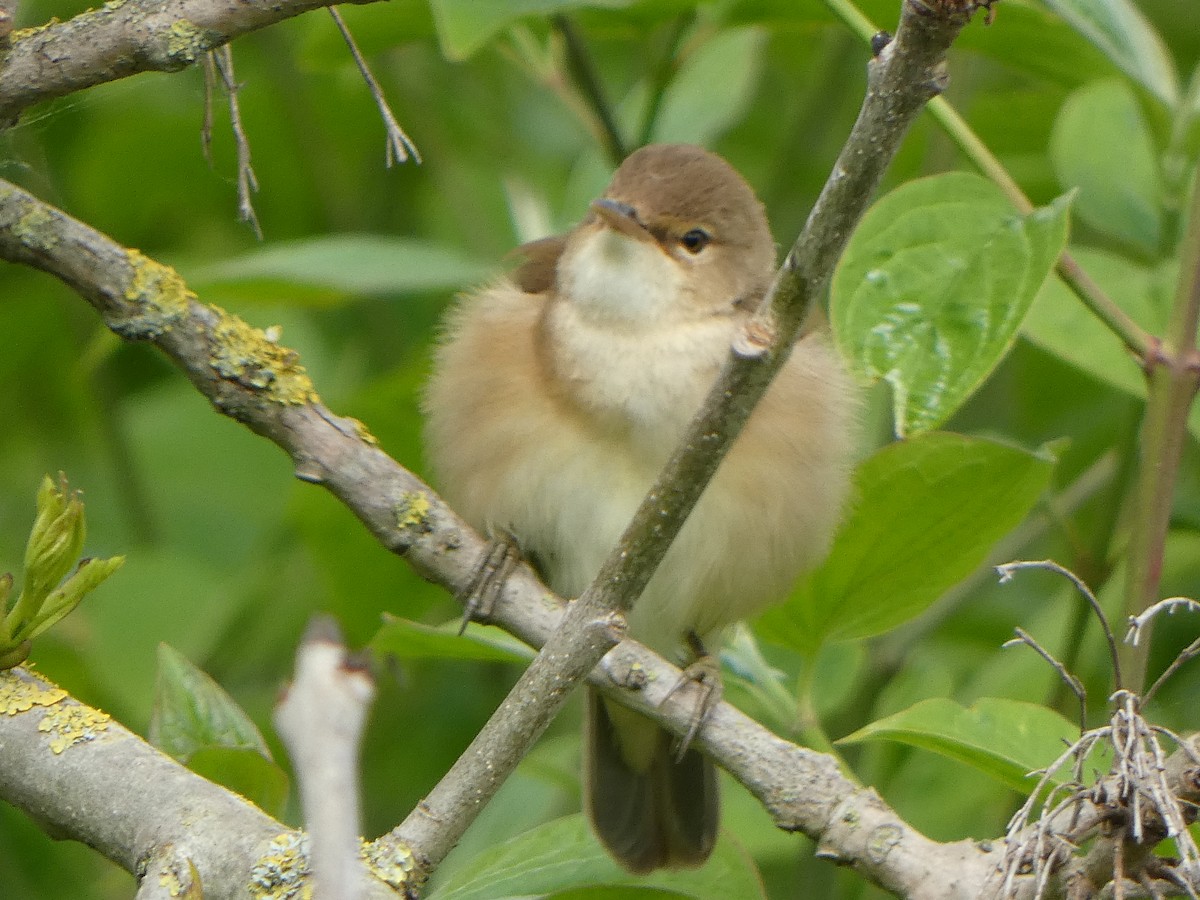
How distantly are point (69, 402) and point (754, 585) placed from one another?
6.58 ft

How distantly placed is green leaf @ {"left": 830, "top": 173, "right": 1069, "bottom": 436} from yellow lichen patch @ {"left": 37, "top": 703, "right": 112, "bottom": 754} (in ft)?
3.21

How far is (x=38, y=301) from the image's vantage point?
3.57 m

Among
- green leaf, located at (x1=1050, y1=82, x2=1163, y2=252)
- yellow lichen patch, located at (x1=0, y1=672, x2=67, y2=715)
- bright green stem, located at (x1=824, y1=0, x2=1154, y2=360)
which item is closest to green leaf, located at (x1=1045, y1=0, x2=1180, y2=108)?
bright green stem, located at (x1=824, y1=0, x2=1154, y2=360)

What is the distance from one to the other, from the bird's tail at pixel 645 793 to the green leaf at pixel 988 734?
0.74 meters

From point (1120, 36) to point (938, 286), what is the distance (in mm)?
493

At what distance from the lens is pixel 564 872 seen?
2068 millimetres

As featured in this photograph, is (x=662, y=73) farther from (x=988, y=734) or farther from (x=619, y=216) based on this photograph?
(x=988, y=734)

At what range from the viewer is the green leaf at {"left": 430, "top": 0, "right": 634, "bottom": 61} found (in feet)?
7.25

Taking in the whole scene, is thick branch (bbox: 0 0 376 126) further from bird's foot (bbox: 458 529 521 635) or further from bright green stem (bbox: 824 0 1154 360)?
bright green stem (bbox: 824 0 1154 360)

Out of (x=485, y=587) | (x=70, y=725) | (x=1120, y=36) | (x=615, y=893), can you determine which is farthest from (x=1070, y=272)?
(x=70, y=725)

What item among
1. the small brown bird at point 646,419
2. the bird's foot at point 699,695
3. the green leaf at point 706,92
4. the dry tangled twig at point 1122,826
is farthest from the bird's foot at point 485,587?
the green leaf at point 706,92

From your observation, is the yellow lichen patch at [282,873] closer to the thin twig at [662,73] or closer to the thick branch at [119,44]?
the thick branch at [119,44]

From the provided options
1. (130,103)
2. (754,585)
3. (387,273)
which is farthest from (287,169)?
(754,585)

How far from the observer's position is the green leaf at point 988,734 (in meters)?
1.74
